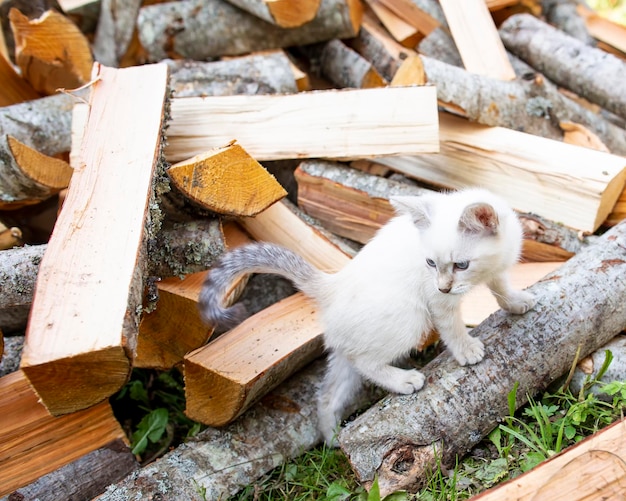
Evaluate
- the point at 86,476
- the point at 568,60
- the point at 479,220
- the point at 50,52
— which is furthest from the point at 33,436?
the point at 568,60

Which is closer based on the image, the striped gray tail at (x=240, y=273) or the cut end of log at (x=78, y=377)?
the cut end of log at (x=78, y=377)

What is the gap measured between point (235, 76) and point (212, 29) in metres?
0.47

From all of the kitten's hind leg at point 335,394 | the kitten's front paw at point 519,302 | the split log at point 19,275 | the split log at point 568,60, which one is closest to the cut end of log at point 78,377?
the split log at point 19,275

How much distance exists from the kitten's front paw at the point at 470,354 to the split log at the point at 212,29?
231 cm

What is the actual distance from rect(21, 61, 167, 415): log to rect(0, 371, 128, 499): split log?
1.68 ft

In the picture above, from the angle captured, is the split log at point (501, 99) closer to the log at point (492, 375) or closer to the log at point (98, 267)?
the log at point (492, 375)

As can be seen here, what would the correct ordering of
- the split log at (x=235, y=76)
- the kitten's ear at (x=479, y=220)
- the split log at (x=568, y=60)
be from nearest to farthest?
the kitten's ear at (x=479, y=220)
the split log at (x=235, y=76)
the split log at (x=568, y=60)

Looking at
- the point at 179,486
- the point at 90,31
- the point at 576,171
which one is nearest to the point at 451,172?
the point at 576,171

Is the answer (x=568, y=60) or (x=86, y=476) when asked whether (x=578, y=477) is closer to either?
(x=86, y=476)

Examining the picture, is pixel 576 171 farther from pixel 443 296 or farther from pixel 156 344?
pixel 156 344

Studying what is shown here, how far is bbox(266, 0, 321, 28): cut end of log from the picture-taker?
11.6 feet

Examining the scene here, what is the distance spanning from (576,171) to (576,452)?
1.56 m

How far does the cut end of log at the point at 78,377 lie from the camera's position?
6.07 ft

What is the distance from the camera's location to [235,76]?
11.7ft
